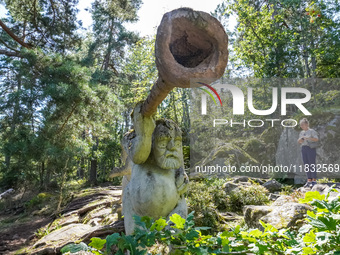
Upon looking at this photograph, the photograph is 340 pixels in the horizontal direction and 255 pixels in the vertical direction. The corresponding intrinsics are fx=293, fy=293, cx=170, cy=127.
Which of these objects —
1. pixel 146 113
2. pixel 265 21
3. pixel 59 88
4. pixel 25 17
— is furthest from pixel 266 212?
pixel 265 21

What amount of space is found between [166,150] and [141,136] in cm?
24

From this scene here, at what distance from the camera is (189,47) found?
1.44 meters

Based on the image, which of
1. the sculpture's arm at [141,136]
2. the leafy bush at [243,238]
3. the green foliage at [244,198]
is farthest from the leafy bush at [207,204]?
the leafy bush at [243,238]

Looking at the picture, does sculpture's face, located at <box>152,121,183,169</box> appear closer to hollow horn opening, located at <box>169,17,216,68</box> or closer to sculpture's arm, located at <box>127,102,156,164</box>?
sculpture's arm, located at <box>127,102,156,164</box>

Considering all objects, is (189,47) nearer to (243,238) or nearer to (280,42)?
(243,238)

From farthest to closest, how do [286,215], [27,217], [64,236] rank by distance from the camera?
[27,217]
[64,236]
[286,215]

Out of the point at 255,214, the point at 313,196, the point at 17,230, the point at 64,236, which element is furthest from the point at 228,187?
the point at 313,196

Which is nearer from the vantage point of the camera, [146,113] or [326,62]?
[146,113]

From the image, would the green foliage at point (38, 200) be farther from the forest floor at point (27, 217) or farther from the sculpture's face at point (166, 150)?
the sculpture's face at point (166, 150)

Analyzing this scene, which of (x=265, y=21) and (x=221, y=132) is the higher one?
(x=265, y=21)

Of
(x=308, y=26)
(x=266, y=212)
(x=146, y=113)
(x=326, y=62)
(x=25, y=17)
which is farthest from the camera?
(x=308, y=26)

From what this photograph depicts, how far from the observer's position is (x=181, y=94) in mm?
11094

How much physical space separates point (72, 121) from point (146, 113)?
442 cm

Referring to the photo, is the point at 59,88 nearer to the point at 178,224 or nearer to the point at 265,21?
the point at 178,224
